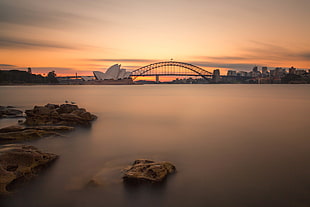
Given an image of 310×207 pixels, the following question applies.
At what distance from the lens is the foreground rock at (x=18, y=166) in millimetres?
3648

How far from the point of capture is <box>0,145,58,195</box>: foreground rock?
3.65 meters

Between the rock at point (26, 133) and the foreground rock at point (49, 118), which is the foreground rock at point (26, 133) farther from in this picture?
the foreground rock at point (49, 118)

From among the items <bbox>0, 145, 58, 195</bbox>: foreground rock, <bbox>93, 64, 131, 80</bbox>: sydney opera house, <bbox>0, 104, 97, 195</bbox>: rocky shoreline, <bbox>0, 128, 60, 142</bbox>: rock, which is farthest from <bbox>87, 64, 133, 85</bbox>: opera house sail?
<bbox>0, 145, 58, 195</bbox>: foreground rock

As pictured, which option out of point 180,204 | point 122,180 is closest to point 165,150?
point 122,180

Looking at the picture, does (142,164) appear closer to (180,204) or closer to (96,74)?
(180,204)

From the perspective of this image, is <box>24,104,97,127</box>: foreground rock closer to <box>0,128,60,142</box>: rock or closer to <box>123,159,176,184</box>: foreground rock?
<box>0,128,60,142</box>: rock

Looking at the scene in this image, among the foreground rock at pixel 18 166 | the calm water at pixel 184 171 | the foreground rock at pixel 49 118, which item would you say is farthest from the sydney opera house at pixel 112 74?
the foreground rock at pixel 18 166

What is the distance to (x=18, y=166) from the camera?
162 inches

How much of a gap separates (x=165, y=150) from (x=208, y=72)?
93496mm

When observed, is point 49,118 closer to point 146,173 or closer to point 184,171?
point 146,173

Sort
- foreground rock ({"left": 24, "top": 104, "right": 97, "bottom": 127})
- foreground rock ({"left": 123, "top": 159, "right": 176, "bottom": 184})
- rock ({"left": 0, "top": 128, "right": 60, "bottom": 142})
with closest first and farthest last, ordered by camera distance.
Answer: foreground rock ({"left": 123, "top": 159, "right": 176, "bottom": 184}) → rock ({"left": 0, "top": 128, "right": 60, "bottom": 142}) → foreground rock ({"left": 24, "top": 104, "right": 97, "bottom": 127})

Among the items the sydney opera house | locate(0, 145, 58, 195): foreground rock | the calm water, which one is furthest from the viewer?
the sydney opera house

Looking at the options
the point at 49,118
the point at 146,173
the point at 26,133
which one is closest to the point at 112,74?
the point at 49,118

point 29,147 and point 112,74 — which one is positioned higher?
point 112,74
